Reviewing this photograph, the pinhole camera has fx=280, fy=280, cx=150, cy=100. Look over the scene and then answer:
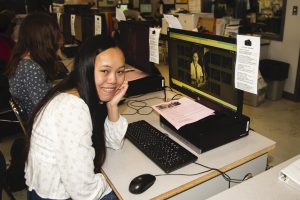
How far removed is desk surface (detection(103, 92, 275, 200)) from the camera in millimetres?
1021

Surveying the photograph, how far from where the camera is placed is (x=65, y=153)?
989 mm

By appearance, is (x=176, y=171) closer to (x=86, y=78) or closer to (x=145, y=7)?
(x=86, y=78)

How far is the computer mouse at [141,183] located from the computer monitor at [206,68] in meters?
0.47

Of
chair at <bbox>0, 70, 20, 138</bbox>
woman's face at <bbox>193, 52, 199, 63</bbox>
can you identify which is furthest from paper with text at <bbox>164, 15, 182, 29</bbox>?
chair at <bbox>0, 70, 20, 138</bbox>

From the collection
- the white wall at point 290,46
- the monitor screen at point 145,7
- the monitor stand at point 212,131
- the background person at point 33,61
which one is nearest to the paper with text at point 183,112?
the monitor stand at point 212,131

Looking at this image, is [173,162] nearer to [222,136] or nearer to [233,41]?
[222,136]

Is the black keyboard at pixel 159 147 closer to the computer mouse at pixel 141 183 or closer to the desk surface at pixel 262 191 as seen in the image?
the computer mouse at pixel 141 183

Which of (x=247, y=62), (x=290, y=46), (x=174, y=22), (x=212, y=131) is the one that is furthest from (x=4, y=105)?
(x=290, y=46)

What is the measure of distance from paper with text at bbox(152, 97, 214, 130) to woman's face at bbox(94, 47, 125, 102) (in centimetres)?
36

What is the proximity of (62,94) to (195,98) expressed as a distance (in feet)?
2.26

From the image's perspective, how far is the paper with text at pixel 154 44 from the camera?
64.5 inches

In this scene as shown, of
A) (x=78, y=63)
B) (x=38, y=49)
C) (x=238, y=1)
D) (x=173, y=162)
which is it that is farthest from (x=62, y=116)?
(x=238, y=1)

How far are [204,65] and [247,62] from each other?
273 mm

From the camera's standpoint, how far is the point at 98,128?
3.92ft
